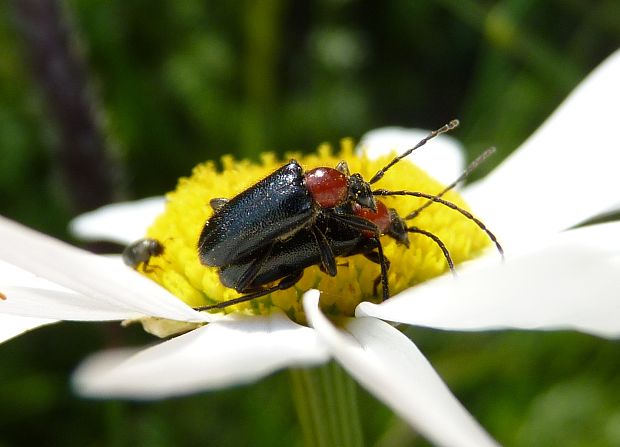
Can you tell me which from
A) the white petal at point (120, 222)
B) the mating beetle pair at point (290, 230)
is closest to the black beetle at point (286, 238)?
the mating beetle pair at point (290, 230)

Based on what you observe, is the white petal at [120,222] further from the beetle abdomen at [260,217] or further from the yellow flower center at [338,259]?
the beetle abdomen at [260,217]

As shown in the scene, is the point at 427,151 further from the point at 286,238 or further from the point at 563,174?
the point at 286,238

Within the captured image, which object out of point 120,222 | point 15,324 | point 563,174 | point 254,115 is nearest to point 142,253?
point 15,324

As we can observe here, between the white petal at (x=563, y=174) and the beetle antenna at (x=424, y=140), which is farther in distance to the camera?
the white petal at (x=563, y=174)

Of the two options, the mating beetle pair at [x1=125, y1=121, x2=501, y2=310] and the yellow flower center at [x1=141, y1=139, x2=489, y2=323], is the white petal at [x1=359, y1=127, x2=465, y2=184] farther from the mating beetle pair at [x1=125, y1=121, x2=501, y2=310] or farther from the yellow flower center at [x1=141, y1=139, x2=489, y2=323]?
the mating beetle pair at [x1=125, y1=121, x2=501, y2=310]

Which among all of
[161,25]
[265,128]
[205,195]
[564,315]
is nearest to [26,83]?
[161,25]

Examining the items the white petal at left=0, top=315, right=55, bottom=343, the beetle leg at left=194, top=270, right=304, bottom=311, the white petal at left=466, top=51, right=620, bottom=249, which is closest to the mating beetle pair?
the beetle leg at left=194, top=270, right=304, bottom=311

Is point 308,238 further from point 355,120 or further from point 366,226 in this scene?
point 355,120
